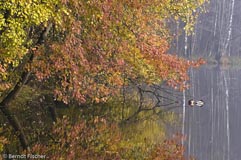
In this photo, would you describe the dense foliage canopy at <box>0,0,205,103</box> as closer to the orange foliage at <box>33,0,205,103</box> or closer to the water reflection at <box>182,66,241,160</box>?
the orange foliage at <box>33,0,205,103</box>

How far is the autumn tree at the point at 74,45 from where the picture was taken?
32.5 ft

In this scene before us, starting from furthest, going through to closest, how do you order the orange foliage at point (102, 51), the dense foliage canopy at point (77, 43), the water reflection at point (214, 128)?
the water reflection at point (214, 128) < the orange foliage at point (102, 51) < the dense foliage canopy at point (77, 43)

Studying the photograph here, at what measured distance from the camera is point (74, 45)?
1172 cm

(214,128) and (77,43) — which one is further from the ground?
(77,43)

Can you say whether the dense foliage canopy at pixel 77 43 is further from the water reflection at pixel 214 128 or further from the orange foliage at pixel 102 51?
the water reflection at pixel 214 128

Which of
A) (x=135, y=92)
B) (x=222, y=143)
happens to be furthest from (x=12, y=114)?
(x=135, y=92)

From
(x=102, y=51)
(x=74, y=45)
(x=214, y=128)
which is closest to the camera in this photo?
(x=74, y=45)

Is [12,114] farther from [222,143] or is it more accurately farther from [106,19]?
[222,143]

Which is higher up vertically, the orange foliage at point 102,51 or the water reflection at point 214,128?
the orange foliage at point 102,51

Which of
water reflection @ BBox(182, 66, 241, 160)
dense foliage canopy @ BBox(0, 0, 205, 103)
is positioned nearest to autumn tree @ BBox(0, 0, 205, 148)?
dense foliage canopy @ BBox(0, 0, 205, 103)

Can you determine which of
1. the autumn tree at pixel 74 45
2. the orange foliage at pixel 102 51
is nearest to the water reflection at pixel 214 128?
the orange foliage at pixel 102 51

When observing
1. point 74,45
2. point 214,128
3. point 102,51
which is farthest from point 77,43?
point 214,128

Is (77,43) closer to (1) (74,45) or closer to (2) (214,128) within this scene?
(1) (74,45)

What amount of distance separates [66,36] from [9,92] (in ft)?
11.0
